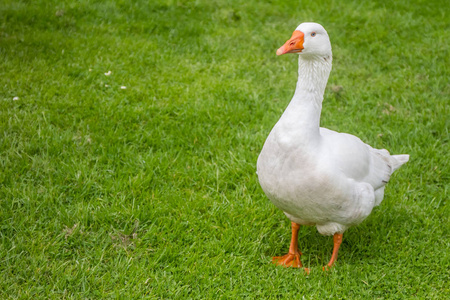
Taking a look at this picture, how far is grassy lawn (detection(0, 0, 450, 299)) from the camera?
10.6 ft

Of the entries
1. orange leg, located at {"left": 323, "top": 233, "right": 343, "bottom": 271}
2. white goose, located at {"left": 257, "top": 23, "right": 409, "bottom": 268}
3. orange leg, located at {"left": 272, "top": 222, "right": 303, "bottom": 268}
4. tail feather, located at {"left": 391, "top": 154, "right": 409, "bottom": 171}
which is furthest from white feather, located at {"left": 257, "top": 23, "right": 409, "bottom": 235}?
tail feather, located at {"left": 391, "top": 154, "right": 409, "bottom": 171}

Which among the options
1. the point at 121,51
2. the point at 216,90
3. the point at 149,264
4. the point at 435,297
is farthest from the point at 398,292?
the point at 121,51

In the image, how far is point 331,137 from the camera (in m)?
3.16

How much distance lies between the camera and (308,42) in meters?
2.86

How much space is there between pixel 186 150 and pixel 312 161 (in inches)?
78.3

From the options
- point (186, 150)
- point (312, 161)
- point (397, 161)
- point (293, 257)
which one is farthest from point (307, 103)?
point (186, 150)

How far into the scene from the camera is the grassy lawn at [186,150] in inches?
127

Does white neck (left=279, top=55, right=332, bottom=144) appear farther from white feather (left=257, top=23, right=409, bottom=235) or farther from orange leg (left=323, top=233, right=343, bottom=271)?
orange leg (left=323, top=233, right=343, bottom=271)

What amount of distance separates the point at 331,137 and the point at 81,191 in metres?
2.22

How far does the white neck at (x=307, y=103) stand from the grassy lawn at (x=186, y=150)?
1.11 metres

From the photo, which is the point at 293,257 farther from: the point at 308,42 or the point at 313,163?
the point at 308,42

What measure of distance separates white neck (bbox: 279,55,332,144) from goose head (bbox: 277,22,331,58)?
0.23 ft

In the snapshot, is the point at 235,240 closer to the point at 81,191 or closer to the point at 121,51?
the point at 81,191

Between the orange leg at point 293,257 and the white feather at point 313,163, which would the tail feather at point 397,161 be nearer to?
the white feather at point 313,163
